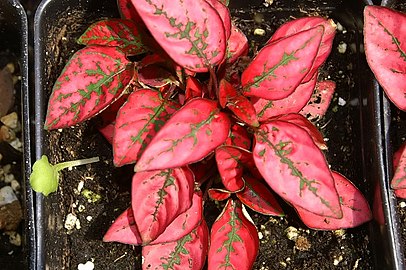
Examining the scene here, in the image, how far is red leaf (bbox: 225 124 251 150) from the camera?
1.26 m

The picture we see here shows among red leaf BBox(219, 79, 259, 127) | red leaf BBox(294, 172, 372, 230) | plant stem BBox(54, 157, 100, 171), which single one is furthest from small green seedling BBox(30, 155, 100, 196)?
red leaf BBox(294, 172, 372, 230)

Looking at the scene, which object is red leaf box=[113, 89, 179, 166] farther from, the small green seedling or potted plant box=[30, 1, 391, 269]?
the small green seedling

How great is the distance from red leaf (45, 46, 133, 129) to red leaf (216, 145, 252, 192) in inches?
8.7

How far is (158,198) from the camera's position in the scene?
117 cm

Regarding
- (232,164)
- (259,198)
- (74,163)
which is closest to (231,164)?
(232,164)

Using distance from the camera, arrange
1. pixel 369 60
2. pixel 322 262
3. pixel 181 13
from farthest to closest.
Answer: pixel 322 262 < pixel 369 60 < pixel 181 13

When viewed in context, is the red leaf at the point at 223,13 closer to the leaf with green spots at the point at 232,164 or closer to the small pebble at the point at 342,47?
the leaf with green spots at the point at 232,164

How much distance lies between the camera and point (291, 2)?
1458mm

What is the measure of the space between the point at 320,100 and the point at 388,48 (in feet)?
0.75

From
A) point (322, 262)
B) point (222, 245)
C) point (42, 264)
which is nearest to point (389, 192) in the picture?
point (322, 262)

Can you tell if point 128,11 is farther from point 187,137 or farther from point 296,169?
point 296,169

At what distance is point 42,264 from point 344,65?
756 millimetres

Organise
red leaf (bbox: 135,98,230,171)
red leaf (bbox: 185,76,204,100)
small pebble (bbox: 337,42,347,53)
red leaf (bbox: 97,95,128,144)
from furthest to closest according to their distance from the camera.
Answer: small pebble (bbox: 337,42,347,53)
red leaf (bbox: 97,95,128,144)
red leaf (bbox: 185,76,204,100)
red leaf (bbox: 135,98,230,171)

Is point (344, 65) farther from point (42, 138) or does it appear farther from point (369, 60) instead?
point (42, 138)
